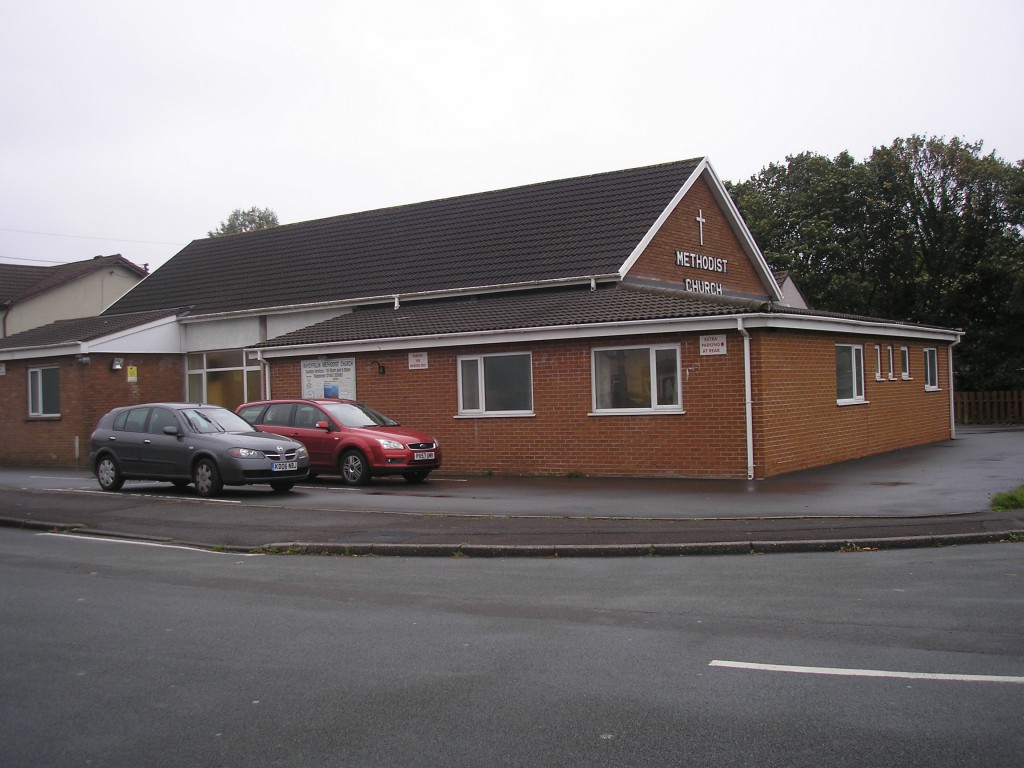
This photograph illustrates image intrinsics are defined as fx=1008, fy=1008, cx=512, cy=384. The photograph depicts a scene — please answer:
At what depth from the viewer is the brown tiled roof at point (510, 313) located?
18562 millimetres

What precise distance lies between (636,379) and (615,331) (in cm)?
100

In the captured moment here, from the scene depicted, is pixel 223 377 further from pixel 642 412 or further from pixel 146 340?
pixel 642 412

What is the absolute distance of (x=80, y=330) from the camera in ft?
92.2

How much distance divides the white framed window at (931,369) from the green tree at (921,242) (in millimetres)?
12723

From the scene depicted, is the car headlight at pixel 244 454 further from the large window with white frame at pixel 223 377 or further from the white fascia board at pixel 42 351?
→ the large window with white frame at pixel 223 377

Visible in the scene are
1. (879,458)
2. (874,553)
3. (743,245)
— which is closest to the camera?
(874,553)

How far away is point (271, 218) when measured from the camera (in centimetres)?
9706

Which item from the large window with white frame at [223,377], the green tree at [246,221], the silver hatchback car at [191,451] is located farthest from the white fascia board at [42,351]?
the green tree at [246,221]

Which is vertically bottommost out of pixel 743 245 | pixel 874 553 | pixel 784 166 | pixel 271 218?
pixel 874 553

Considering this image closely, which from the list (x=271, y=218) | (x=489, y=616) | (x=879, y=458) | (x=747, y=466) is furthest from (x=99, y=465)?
(x=271, y=218)

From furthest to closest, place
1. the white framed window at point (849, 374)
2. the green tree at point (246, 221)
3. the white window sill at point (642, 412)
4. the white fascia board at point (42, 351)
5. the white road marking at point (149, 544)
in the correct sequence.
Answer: the green tree at point (246, 221) → the white fascia board at point (42, 351) → the white framed window at point (849, 374) → the white window sill at point (642, 412) → the white road marking at point (149, 544)

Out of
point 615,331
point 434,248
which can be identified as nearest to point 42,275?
point 434,248

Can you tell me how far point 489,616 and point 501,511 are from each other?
630 cm

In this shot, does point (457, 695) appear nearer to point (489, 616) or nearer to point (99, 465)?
point (489, 616)
